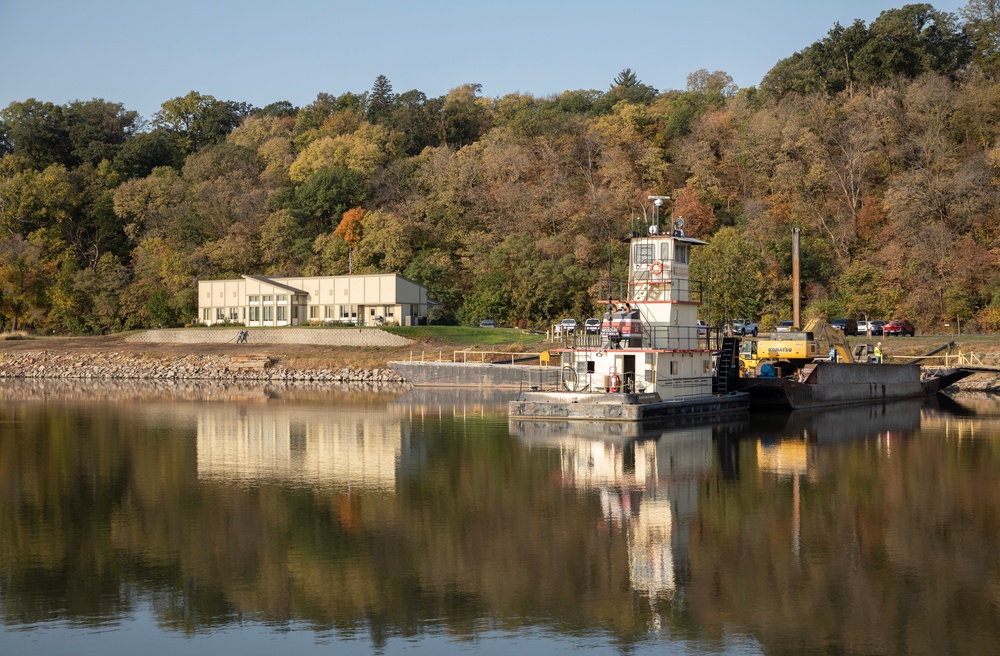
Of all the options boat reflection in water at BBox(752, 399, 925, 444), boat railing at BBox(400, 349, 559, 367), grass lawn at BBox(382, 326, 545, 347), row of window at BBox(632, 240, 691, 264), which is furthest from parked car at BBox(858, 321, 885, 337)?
row of window at BBox(632, 240, 691, 264)

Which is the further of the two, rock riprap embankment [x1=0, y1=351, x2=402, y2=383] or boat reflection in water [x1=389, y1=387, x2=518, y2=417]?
rock riprap embankment [x1=0, y1=351, x2=402, y2=383]

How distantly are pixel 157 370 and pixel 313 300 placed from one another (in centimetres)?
1586

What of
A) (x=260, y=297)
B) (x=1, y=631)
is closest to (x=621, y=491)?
(x=1, y=631)

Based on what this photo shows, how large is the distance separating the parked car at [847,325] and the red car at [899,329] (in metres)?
3.19

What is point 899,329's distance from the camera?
220 feet

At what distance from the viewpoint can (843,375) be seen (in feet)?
156

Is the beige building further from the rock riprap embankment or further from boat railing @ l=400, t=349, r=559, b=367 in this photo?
boat railing @ l=400, t=349, r=559, b=367

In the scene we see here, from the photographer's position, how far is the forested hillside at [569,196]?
74438mm

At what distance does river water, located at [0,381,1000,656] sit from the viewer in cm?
1368

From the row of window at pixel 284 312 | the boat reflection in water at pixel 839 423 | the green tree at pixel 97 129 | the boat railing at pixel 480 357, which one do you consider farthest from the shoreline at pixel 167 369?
the green tree at pixel 97 129

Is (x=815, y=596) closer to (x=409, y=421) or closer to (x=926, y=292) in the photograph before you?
(x=409, y=421)

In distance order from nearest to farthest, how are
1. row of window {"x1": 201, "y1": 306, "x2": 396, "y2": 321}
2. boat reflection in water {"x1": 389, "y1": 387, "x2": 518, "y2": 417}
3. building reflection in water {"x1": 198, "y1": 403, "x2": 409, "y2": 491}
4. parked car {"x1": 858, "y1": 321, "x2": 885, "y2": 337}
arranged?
building reflection in water {"x1": 198, "y1": 403, "x2": 409, "y2": 491}, boat reflection in water {"x1": 389, "y1": 387, "x2": 518, "y2": 417}, parked car {"x1": 858, "y1": 321, "x2": 885, "y2": 337}, row of window {"x1": 201, "y1": 306, "x2": 396, "y2": 321}

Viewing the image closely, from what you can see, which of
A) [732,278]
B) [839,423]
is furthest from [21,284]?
[839,423]

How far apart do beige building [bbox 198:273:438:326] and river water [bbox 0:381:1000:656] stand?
45.6 meters
